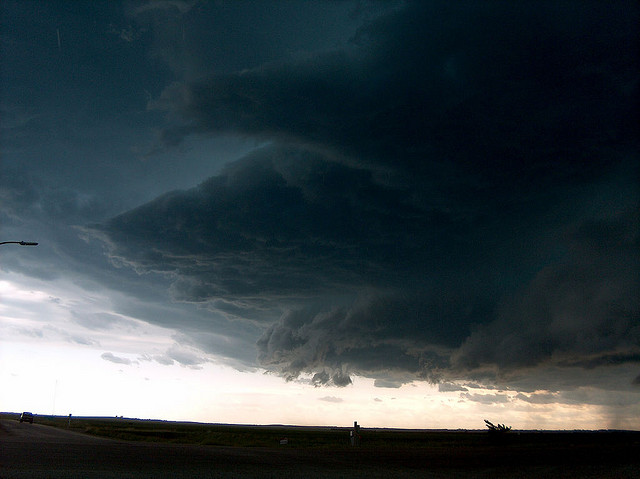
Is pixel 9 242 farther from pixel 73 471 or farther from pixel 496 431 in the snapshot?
pixel 496 431

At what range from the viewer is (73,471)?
1703 cm

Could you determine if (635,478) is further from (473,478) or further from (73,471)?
(73,471)

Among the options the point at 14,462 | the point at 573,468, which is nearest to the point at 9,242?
the point at 14,462

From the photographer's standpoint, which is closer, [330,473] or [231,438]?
[330,473]

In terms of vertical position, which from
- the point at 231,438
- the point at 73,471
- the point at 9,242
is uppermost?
the point at 9,242

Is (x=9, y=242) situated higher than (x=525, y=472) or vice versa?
(x=9, y=242)

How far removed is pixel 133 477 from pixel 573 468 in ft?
75.1

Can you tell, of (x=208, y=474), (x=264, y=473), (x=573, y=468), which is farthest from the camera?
(x=573, y=468)

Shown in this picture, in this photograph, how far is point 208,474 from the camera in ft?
60.5

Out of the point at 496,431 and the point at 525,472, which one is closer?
the point at 525,472

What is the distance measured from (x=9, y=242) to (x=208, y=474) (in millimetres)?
21430

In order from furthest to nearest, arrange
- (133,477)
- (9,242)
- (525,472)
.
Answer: (9,242) < (525,472) < (133,477)

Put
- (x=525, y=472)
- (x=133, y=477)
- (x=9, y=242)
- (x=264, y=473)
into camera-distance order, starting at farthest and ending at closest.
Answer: (x=9, y=242) → (x=525, y=472) → (x=264, y=473) → (x=133, y=477)

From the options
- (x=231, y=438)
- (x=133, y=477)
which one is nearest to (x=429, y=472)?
(x=133, y=477)
